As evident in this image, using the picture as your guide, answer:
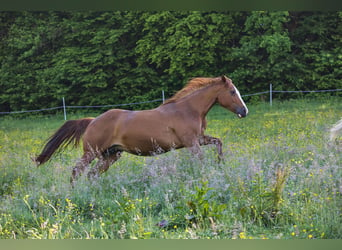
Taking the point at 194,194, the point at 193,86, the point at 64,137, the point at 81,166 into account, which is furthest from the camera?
the point at 193,86

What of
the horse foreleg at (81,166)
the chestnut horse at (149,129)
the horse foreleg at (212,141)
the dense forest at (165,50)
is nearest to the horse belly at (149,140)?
the chestnut horse at (149,129)

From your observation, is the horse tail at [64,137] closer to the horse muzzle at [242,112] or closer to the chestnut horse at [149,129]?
the chestnut horse at [149,129]

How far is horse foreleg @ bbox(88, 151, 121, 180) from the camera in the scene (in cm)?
437

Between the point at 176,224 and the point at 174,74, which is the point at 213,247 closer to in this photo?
the point at 176,224

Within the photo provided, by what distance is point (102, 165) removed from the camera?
4562 millimetres

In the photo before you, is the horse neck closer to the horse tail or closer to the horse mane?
the horse mane

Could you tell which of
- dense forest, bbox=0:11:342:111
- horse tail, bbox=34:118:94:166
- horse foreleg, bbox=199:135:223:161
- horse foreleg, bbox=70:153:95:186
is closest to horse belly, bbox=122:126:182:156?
horse foreleg, bbox=199:135:223:161

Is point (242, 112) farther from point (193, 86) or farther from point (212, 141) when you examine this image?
point (193, 86)

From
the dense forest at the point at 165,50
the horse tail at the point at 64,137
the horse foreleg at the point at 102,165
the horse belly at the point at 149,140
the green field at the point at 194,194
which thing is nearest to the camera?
the green field at the point at 194,194

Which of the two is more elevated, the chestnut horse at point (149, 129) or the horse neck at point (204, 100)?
the horse neck at point (204, 100)

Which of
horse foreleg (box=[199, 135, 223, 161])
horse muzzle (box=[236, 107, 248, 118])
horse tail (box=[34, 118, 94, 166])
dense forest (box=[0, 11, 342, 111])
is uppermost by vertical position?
dense forest (box=[0, 11, 342, 111])

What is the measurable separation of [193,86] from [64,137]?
1.69m

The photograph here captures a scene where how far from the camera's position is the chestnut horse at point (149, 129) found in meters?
4.60

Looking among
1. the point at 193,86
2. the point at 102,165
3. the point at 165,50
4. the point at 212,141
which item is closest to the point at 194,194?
the point at 212,141
